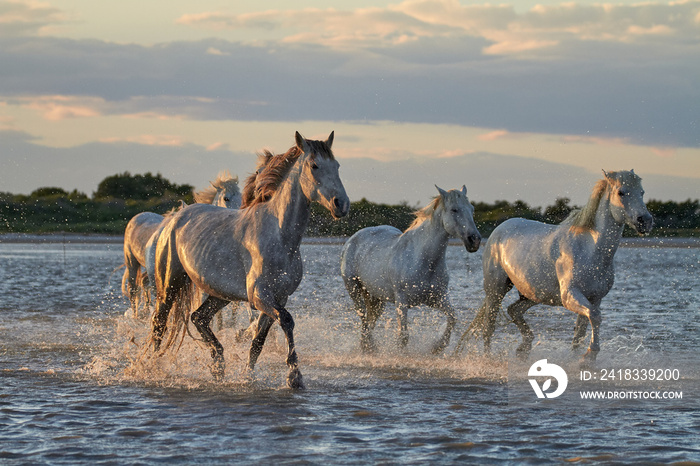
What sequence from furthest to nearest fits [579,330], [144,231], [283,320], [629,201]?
[144,231]
[579,330]
[629,201]
[283,320]

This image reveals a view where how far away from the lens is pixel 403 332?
9.66 meters

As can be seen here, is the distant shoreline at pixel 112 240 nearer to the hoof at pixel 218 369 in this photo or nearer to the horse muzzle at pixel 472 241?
the horse muzzle at pixel 472 241

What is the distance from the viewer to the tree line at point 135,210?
3881 cm

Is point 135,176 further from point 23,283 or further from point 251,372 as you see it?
point 251,372

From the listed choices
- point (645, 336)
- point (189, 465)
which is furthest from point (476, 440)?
point (645, 336)

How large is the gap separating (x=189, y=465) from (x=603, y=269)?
499 cm

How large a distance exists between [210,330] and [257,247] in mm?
1251

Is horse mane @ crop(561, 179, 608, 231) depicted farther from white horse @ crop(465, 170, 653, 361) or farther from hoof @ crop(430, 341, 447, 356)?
hoof @ crop(430, 341, 447, 356)

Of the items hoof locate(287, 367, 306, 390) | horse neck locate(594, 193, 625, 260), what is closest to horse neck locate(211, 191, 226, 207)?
hoof locate(287, 367, 306, 390)

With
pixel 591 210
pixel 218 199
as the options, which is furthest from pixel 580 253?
pixel 218 199

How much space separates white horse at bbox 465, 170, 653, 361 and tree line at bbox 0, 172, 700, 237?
23559 mm

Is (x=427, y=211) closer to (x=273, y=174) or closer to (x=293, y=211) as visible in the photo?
(x=273, y=174)

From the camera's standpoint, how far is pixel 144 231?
1281 cm

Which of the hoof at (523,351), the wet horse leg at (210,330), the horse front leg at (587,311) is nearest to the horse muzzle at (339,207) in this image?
the wet horse leg at (210,330)
